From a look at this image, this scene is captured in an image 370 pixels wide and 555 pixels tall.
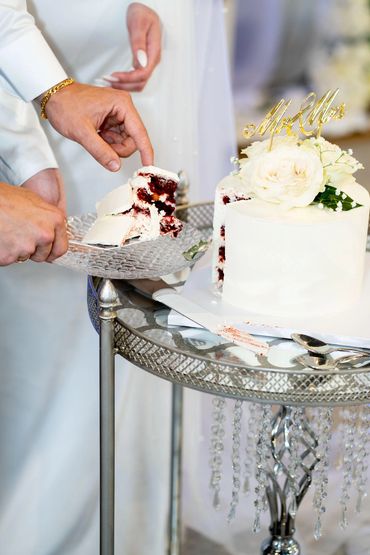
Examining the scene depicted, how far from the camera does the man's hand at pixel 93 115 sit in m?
1.67

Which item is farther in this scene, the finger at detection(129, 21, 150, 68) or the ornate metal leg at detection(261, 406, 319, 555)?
the finger at detection(129, 21, 150, 68)

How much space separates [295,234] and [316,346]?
165mm

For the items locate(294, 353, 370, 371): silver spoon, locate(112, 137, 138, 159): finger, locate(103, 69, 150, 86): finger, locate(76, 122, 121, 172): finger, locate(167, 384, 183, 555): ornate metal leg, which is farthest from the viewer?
locate(167, 384, 183, 555): ornate metal leg

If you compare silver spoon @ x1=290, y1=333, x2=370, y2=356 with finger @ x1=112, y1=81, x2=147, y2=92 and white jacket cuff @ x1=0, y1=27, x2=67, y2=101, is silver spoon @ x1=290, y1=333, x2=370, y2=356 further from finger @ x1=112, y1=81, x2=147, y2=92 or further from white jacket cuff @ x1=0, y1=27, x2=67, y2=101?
finger @ x1=112, y1=81, x2=147, y2=92

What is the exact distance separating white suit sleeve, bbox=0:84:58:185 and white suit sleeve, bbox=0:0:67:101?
76mm

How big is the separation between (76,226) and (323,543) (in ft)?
3.51

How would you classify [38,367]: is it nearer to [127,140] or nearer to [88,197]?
[88,197]

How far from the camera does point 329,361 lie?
4.57 ft

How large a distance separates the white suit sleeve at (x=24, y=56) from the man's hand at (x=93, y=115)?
1.3 inches

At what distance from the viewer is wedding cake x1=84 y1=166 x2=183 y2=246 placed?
154cm

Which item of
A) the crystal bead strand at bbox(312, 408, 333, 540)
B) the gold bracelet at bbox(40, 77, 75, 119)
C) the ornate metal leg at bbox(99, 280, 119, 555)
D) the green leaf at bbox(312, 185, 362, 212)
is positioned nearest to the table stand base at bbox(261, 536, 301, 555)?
the crystal bead strand at bbox(312, 408, 333, 540)

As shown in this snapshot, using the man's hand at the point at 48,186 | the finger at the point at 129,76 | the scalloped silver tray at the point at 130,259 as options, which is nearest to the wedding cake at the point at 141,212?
the scalloped silver tray at the point at 130,259

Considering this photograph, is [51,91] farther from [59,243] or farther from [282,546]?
[282,546]

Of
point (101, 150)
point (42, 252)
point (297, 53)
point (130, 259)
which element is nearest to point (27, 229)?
point (42, 252)
